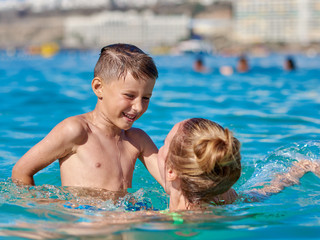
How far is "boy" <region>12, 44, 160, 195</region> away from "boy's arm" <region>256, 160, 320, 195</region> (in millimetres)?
835

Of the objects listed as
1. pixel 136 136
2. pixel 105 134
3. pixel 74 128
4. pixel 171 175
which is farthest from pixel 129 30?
pixel 171 175

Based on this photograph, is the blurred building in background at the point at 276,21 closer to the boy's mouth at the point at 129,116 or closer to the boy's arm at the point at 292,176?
the boy's arm at the point at 292,176

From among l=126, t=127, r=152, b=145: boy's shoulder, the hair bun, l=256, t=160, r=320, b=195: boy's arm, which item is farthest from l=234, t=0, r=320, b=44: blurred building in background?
the hair bun

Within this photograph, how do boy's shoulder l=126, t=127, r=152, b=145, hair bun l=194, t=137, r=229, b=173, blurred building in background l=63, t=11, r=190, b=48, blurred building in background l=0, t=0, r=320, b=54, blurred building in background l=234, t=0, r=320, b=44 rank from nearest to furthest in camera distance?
hair bun l=194, t=137, r=229, b=173
boy's shoulder l=126, t=127, r=152, b=145
blurred building in background l=234, t=0, r=320, b=44
blurred building in background l=0, t=0, r=320, b=54
blurred building in background l=63, t=11, r=190, b=48

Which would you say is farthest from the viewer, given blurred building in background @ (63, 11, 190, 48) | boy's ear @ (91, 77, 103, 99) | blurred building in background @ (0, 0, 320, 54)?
blurred building in background @ (63, 11, 190, 48)

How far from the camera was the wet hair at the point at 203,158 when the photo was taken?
86.0 inches

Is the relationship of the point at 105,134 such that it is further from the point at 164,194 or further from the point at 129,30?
the point at 129,30

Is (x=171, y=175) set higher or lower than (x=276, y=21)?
lower

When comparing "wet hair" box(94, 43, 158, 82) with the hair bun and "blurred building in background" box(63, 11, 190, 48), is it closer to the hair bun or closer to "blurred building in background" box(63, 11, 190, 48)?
the hair bun

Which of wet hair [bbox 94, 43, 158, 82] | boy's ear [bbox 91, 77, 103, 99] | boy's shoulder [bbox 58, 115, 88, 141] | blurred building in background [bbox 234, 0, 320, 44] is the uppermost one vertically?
blurred building in background [bbox 234, 0, 320, 44]

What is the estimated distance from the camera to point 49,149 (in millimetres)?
2779

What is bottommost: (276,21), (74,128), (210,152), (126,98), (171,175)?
(171,175)

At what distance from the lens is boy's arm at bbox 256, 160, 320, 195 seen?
10.9ft

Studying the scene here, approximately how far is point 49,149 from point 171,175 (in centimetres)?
79
